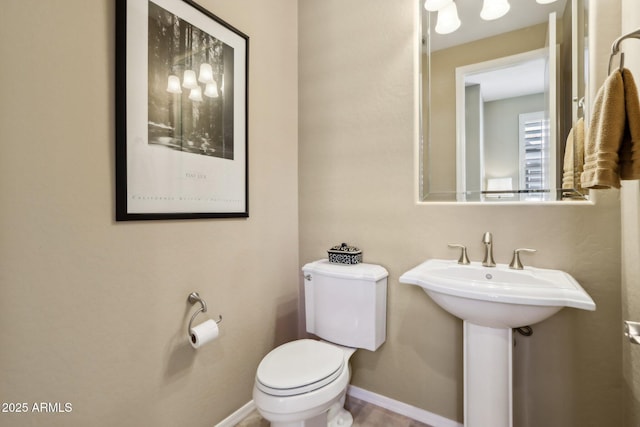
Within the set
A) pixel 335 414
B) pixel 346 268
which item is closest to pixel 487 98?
pixel 346 268

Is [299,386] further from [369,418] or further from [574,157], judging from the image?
[574,157]

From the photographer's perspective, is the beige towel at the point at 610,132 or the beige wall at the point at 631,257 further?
the beige wall at the point at 631,257

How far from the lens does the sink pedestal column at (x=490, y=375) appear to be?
114cm

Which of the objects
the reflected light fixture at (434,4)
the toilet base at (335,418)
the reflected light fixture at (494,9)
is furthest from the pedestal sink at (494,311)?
the reflected light fixture at (434,4)

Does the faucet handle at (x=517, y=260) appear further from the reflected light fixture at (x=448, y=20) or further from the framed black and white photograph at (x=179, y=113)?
the framed black and white photograph at (x=179, y=113)

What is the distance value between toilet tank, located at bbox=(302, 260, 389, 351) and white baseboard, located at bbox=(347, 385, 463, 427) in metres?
0.37

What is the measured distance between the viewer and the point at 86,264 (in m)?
1.01

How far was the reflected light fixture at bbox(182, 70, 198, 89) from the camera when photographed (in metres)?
1.30

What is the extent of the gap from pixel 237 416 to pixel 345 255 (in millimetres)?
1022

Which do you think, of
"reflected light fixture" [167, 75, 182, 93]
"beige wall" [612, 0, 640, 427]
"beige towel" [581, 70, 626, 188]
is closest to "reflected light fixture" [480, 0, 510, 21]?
"beige wall" [612, 0, 640, 427]

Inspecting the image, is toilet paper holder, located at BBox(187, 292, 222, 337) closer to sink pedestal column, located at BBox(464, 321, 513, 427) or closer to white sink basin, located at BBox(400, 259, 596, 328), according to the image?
white sink basin, located at BBox(400, 259, 596, 328)

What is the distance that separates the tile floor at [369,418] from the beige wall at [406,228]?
0.09 metres

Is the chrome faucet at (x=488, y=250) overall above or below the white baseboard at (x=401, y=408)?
above

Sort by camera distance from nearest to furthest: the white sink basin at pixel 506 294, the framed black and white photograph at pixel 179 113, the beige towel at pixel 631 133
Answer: the beige towel at pixel 631 133 < the white sink basin at pixel 506 294 < the framed black and white photograph at pixel 179 113
